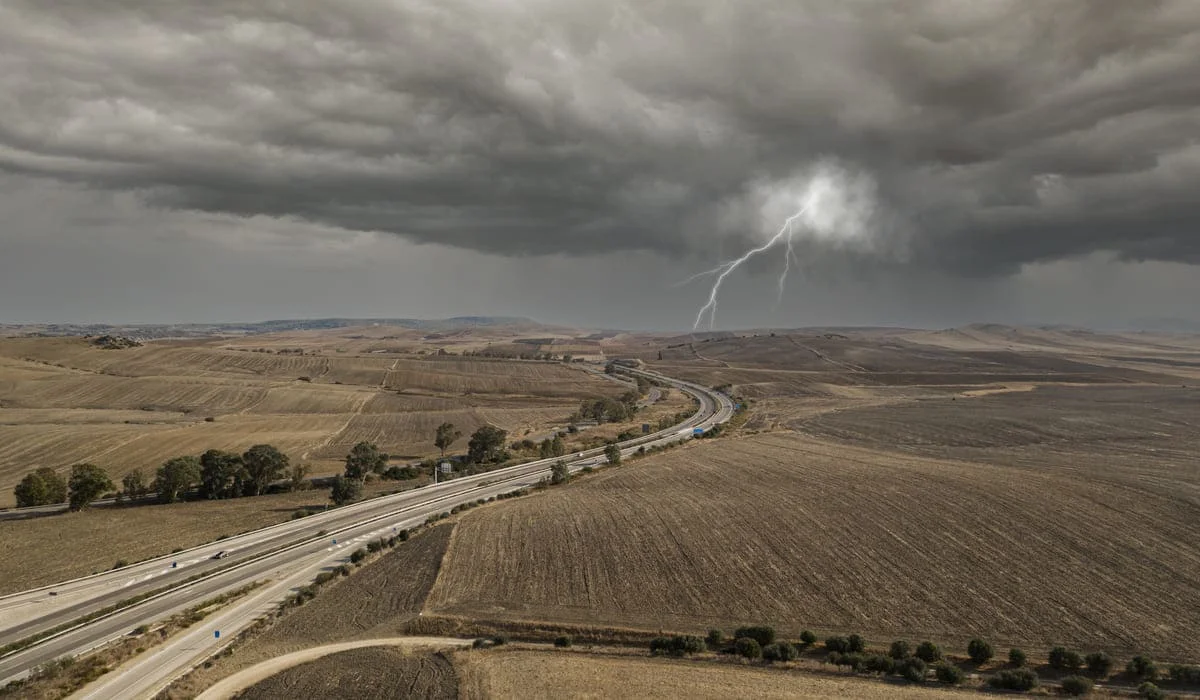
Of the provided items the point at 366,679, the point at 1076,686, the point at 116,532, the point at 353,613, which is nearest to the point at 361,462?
the point at 116,532

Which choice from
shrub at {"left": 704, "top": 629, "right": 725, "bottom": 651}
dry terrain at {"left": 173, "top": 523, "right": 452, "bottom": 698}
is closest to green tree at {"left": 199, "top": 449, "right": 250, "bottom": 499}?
dry terrain at {"left": 173, "top": 523, "right": 452, "bottom": 698}

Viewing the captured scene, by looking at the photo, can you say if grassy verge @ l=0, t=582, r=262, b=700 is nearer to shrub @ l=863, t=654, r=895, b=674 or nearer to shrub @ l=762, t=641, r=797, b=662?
shrub @ l=762, t=641, r=797, b=662

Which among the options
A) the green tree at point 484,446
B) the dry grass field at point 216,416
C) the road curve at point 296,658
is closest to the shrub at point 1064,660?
the road curve at point 296,658

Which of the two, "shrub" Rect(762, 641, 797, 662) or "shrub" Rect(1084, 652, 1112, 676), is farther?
"shrub" Rect(762, 641, 797, 662)

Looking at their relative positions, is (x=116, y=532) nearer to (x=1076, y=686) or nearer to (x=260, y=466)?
(x=260, y=466)

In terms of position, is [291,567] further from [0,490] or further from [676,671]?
[0,490]

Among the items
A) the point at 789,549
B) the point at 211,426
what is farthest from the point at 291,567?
the point at 211,426
